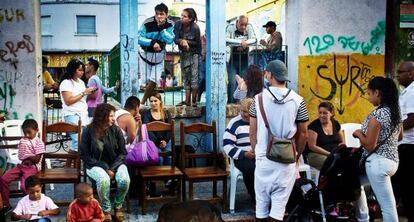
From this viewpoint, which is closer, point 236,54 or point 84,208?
point 84,208

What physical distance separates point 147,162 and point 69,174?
96 cm

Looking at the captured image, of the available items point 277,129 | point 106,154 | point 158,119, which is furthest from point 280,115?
point 158,119

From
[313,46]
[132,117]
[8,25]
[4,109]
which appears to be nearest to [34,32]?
[8,25]

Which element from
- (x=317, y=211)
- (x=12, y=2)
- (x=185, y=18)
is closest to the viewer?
(x=317, y=211)

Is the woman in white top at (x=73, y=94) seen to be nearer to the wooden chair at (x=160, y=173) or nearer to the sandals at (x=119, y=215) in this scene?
the wooden chair at (x=160, y=173)

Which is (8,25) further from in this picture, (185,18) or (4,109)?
(185,18)

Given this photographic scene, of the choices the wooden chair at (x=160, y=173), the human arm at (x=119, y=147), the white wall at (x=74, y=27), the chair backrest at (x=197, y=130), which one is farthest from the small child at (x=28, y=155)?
the white wall at (x=74, y=27)

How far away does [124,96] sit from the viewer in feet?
24.3

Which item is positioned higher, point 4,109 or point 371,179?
point 4,109

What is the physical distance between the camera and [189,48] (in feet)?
25.9

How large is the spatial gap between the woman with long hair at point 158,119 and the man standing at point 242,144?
100 cm

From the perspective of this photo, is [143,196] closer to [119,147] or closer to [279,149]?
[119,147]

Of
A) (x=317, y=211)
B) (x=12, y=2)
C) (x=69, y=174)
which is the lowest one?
(x=317, y=211)

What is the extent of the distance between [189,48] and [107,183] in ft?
9.76
